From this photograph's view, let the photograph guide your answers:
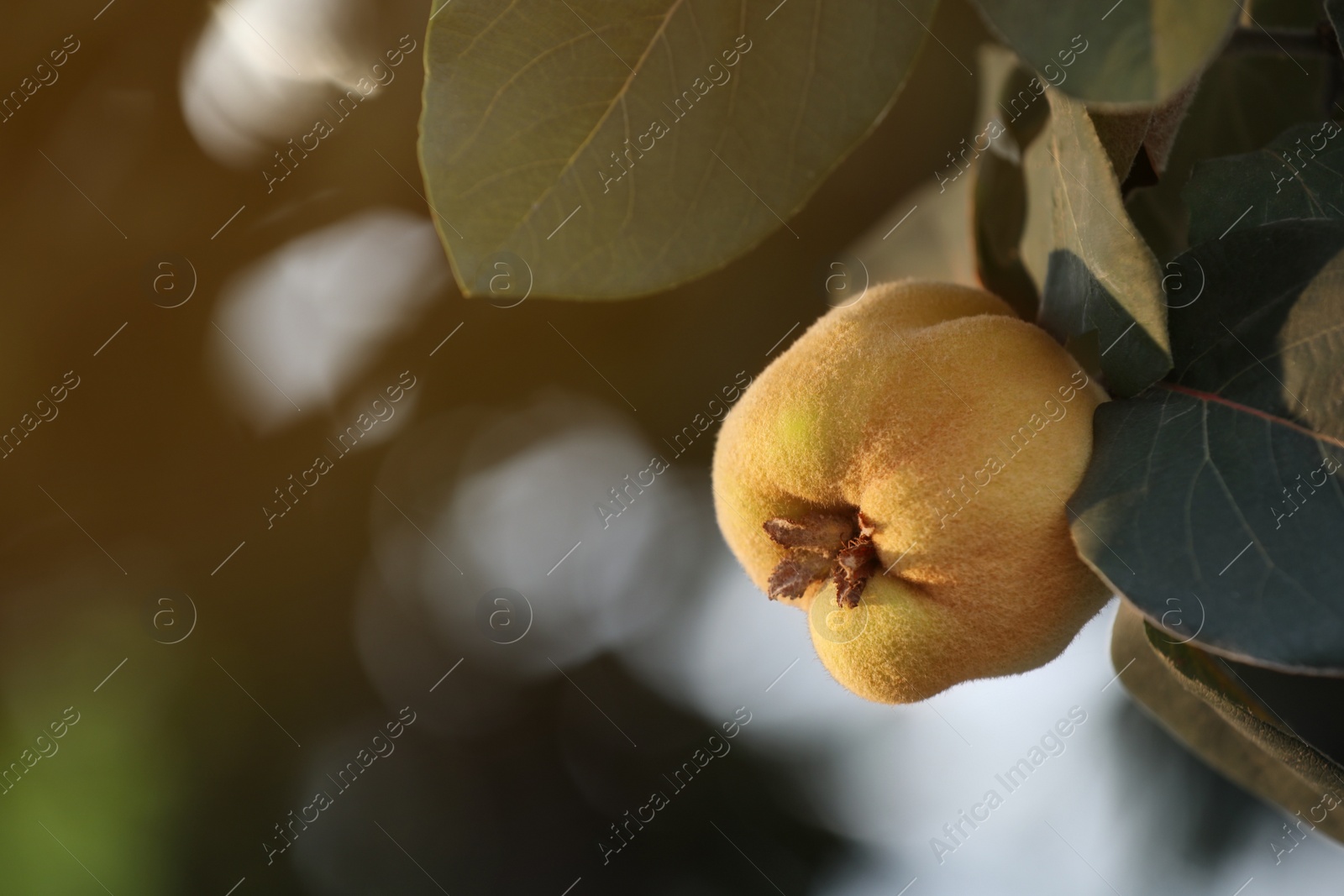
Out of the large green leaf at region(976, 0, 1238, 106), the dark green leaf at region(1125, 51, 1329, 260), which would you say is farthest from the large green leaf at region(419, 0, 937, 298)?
the dark green leaf at region(1125, 51, 1329, 260)

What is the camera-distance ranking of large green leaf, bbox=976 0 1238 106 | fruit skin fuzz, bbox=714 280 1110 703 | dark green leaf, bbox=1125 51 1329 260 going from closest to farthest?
1. large green leaf, bbox=976 0 1238 106
2. fruit skin fuzz, bbox=714 280 1110 703
3. dark green leaf, bbox=1125 51 1329 260

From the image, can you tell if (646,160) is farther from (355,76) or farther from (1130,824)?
(1130,824)

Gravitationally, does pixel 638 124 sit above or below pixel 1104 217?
above

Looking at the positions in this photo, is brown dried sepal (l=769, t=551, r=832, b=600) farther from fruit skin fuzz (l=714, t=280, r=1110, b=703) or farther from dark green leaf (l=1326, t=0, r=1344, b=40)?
dark green leaf (l=1326, t=0, r=1344, b=40)

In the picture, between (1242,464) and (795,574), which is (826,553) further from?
(1242,464)

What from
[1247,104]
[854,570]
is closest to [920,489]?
[854,570]

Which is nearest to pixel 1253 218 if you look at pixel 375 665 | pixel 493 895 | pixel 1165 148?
pixel 1165 148
